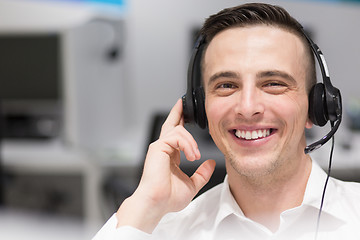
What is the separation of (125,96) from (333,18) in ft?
4.69

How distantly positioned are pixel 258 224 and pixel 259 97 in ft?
0.78

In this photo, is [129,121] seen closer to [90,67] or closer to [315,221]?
[90,67]

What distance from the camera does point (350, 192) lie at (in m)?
0.79

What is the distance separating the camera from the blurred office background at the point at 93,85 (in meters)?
2.21

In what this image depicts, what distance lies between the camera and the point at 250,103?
72 centimetres

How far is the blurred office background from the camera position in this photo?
2211mm

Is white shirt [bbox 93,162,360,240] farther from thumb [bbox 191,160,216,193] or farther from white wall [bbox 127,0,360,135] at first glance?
white wall [bbox 127,0,360,135]

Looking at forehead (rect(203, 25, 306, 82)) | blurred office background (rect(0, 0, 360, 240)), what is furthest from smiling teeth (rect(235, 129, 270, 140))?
blurred office background (rect(0, 0, 360, 240))

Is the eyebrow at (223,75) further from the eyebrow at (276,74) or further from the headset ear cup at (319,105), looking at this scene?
the headset ear cup at (319,105)

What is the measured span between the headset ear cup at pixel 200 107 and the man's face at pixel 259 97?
0.03 metres

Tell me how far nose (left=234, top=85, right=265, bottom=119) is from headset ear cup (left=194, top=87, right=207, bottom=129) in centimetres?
10

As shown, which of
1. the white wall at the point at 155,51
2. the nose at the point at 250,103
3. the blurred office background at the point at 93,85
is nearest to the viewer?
the nose at the point at 250,103

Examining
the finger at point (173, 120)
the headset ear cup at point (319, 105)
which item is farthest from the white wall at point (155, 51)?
the headset ear cup at point (319, 105)

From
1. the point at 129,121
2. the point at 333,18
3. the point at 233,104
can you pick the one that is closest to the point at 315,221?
the point at 233,104
